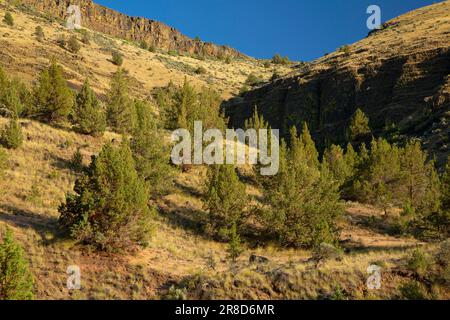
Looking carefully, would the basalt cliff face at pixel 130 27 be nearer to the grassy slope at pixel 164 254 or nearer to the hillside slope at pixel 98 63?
the hillside slope at pixel 98 63

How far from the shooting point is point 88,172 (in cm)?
1753

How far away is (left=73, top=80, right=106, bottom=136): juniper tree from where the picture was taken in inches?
1204

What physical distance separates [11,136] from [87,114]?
6.44 meters

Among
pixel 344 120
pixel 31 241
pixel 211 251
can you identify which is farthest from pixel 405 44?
pixel 31 241

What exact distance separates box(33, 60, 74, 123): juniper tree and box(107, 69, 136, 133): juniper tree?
14.2 ft

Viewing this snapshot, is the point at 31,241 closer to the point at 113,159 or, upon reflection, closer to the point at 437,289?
the point at 113,159

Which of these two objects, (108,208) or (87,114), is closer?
(108,208)

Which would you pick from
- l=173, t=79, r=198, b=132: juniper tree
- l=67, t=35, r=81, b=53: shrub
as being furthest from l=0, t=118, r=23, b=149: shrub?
l=67, t=35, r=81, b=53: shrub

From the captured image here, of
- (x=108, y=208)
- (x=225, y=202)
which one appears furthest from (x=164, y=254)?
(x=225, y=202)

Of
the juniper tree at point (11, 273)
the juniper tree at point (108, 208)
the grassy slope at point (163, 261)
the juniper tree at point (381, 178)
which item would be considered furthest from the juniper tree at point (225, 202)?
the juniper tree at point (381, 178)

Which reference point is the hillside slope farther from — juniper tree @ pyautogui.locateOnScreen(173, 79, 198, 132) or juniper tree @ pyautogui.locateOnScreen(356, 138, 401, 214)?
juniper tree @ pyautogui.locateOnScreen(356, 138, 401, 214)

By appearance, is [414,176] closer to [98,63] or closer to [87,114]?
[87,114]

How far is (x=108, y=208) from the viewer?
16.8m
